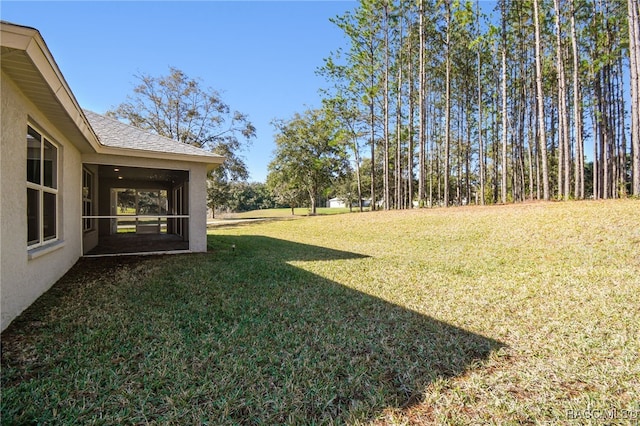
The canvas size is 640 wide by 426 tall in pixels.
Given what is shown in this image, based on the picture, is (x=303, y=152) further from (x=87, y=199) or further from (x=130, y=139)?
(x=130, y=139)

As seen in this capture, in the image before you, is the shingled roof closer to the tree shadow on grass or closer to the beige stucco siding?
the beige stucco siding

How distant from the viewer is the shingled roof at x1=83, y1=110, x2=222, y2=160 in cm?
693

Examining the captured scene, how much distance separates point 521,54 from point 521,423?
2126 centimetres

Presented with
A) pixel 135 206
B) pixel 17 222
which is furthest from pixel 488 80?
pixel 17 222

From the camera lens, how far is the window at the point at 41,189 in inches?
155

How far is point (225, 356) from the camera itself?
2.62 meters

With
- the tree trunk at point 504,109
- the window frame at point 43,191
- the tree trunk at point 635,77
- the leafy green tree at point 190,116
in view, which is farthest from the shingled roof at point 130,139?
the tree trunk at point 635,77

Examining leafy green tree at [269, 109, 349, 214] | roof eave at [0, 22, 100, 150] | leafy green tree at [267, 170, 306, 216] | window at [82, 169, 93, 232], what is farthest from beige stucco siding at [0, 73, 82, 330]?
leafy green tree at [267, 170, 306, 216]

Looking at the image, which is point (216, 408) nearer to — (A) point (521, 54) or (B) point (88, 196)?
(B) point (88, 196)

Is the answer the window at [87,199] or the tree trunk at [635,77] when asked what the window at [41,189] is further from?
the tree trunk at [635,77]

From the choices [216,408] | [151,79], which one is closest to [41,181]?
[216,408]

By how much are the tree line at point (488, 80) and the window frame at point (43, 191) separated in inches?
520

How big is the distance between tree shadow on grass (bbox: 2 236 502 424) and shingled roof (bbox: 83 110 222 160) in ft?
11.4

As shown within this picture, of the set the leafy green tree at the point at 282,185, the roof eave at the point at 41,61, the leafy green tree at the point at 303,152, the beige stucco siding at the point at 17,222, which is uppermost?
the leafy green tree at the point at 303,152
